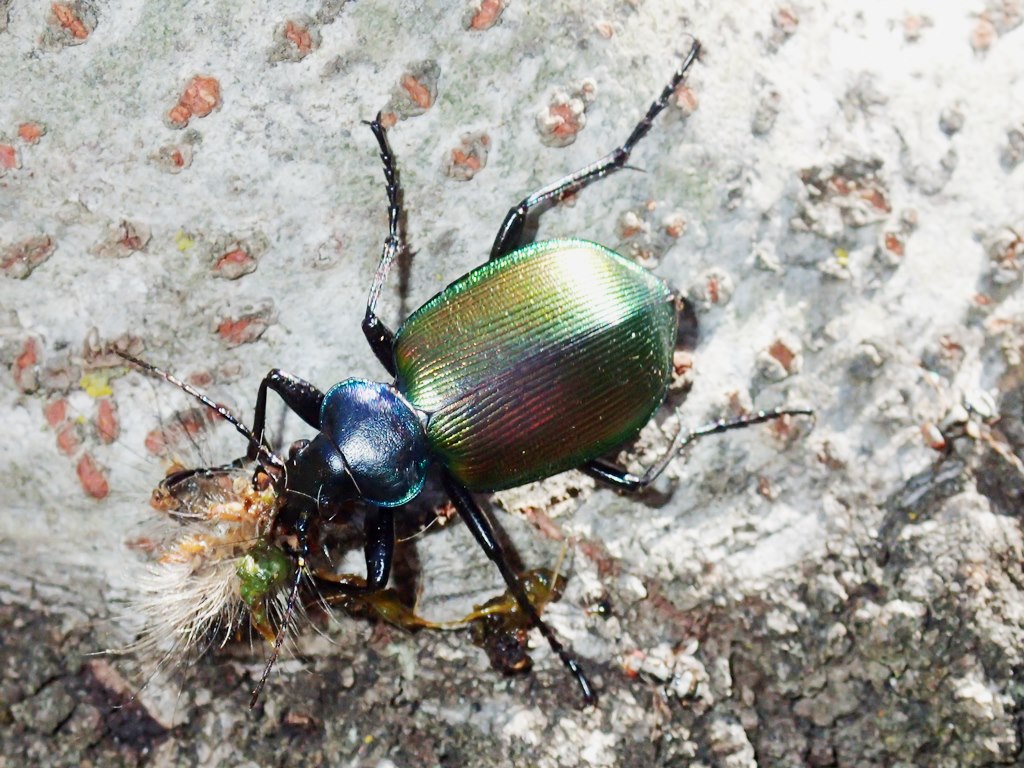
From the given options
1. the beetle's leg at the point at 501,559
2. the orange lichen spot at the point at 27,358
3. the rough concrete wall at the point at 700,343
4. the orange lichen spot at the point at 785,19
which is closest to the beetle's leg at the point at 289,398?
the rough concrete wall at the point at 700,343

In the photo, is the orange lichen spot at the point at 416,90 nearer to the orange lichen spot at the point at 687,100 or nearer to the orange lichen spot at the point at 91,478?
the orange lichen spot at the point at 687,100

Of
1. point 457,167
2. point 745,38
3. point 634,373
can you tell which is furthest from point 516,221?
point 745,38

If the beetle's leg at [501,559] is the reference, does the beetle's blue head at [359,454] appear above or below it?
above

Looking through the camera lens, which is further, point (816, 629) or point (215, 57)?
point (816, 629)

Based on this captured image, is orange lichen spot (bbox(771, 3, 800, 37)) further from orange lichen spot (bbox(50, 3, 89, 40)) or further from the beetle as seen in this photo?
orange lichen spot (bbox(50, 3, 89, 40))

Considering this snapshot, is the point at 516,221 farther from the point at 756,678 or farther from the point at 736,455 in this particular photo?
the point at 756,678
